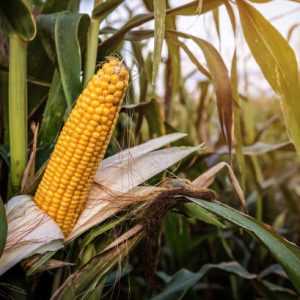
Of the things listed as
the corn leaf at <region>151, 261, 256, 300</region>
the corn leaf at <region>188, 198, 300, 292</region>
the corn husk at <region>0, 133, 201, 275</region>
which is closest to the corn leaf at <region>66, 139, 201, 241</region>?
the corn husk at <region>0, 133, 201, 275</region>

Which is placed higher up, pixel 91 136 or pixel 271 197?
pixel 91 136

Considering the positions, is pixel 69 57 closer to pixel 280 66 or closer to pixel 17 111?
pixel 17 111

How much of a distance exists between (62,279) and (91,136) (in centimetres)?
39

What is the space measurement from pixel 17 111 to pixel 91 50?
0.21 meters

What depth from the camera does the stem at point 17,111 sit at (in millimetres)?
899

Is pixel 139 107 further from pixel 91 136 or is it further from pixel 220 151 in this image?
pixel 91 136

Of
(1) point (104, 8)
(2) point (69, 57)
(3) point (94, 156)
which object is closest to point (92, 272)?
(3) point (94, 156)

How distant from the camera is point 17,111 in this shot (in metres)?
0.90

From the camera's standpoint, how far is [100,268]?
810mm

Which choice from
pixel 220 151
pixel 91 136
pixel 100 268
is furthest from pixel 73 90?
pixel 220 151

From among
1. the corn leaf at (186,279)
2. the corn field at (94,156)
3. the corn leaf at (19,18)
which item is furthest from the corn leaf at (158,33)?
the corn leaf at (186,279)

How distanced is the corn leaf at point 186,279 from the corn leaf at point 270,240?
0.46 meters

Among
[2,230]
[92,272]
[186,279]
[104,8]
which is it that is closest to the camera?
[2,230]

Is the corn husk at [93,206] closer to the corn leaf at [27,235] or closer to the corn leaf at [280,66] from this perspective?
the corn leaf at [27,235]
